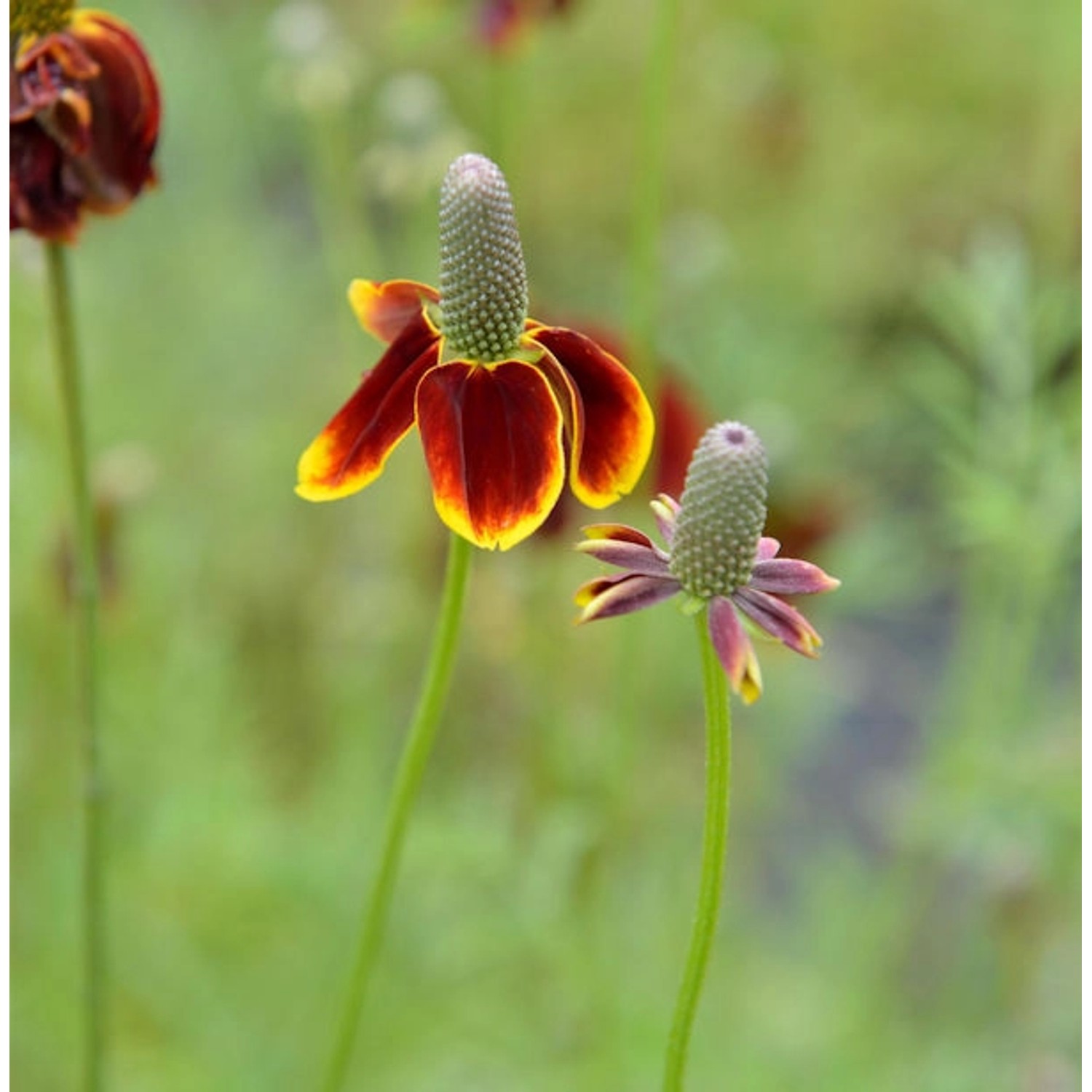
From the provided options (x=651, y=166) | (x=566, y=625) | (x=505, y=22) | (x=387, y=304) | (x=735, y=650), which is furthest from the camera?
(x=566, y=625)

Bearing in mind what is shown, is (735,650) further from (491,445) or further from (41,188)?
(41,188)

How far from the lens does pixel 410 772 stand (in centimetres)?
51

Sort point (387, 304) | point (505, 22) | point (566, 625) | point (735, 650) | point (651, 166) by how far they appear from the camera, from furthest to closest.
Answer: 1. point (566, 625)
2. point (505, 22)
3. point (651, 166)
4. point (387, 304)
5. point (735, 650)

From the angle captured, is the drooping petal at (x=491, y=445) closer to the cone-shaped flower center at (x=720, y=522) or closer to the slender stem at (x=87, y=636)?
the cone-shaped flower center at (x=720, y=522)

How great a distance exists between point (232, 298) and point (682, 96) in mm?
860

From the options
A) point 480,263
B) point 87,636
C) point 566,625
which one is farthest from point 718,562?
point 566,625

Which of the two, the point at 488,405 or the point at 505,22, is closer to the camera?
the point at 488,405

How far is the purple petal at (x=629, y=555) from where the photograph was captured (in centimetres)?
45

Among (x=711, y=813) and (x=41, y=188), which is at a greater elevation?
(x=41, y=188)

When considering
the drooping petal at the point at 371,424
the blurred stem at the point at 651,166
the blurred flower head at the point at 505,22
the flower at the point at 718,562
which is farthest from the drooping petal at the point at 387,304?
the blurred flower head at the point at 505,22

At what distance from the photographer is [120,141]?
61 centimetres

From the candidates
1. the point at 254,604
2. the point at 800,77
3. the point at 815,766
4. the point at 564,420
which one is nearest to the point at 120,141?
the point at 564,420

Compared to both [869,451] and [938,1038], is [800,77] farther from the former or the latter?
[938,1038]

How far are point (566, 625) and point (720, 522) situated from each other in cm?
100
